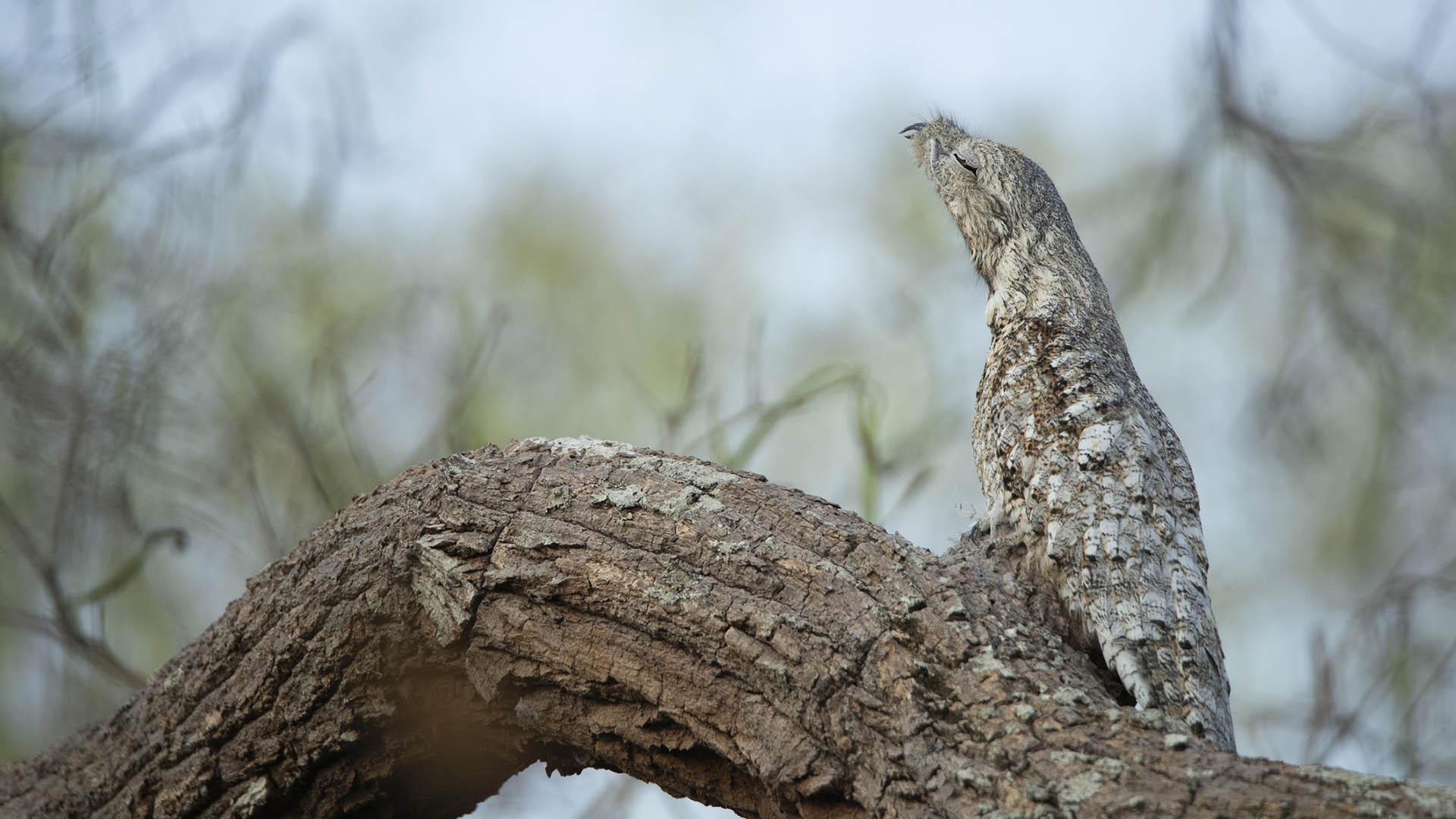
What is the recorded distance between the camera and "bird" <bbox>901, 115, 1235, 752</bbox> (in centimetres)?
195

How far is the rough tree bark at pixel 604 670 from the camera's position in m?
1.67

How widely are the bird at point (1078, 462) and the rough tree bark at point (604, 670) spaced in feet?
0.50

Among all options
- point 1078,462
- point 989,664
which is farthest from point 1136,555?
point 989,664

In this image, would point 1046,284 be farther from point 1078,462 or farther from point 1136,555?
point 1136,555

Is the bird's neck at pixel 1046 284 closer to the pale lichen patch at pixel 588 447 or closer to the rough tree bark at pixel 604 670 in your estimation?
the rough tree bark at pixel 604 670

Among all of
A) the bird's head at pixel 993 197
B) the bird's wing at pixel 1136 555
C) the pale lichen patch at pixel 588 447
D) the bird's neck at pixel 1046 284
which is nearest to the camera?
the bird's wing at pixel 1136 555

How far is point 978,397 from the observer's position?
8.23ft

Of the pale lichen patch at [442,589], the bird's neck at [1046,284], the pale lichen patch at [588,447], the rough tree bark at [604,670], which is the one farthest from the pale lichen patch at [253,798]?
the bird's neck at [1046,284]

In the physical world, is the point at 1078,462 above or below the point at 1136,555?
above

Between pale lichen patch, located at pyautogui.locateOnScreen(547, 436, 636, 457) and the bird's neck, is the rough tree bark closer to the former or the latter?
pale lichen patch, located at pyautogui.locateOnScreen(547, 436, 636, 457)

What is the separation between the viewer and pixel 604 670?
186cm

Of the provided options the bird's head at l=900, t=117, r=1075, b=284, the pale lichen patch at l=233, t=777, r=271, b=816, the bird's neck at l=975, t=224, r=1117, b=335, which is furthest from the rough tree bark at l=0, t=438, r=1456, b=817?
the bird's head at l=900, t=117, r=1075, b=284

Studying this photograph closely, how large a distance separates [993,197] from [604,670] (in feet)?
5.24

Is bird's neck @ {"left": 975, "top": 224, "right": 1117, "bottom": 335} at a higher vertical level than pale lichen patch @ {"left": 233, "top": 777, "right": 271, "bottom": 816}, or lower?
higher
